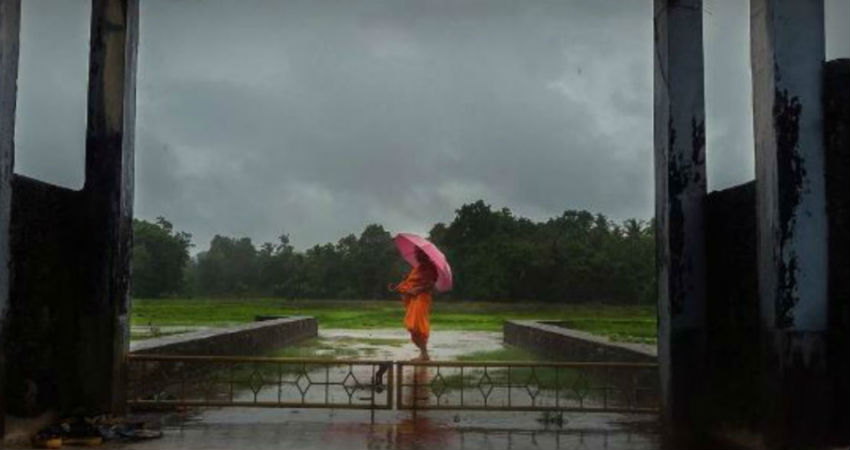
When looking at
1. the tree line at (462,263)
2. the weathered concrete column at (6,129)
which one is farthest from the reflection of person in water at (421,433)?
the tree line at (462,263)

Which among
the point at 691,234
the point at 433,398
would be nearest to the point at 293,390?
the point at 433,398

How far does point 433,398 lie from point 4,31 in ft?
20.3

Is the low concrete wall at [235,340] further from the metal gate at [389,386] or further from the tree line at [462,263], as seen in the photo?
the tree line at [462,263]

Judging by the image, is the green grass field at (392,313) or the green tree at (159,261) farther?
the green tree at (159,261)

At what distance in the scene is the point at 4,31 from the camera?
21.9ft

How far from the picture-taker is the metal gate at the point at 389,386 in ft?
28.4

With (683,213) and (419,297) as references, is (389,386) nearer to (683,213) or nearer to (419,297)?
(683,213)

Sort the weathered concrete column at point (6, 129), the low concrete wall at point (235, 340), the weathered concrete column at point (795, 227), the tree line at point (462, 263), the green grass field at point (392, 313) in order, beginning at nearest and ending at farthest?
the weathered concrete column at point (795, 227) → the weathered concrete column at point (6, 129) → the low concrete wall at point (235, 340) → the green grass field at point (392, 313) → the tree line at point (462, 263)

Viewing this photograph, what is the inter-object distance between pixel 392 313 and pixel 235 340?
1000 inches

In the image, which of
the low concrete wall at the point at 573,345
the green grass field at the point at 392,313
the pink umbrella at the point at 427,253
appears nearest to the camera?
the low concrete wall at the point at 573,345

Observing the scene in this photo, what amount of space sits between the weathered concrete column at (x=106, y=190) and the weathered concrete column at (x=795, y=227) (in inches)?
216

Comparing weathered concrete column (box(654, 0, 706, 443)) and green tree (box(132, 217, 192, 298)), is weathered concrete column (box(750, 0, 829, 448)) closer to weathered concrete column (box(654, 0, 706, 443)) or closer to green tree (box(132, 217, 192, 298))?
weathered concrete column (box(654, 0, 706, 443))

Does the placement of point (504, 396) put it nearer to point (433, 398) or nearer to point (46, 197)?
point (433, 398)

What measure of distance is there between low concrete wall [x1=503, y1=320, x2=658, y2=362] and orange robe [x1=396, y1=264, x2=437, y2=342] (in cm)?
233
